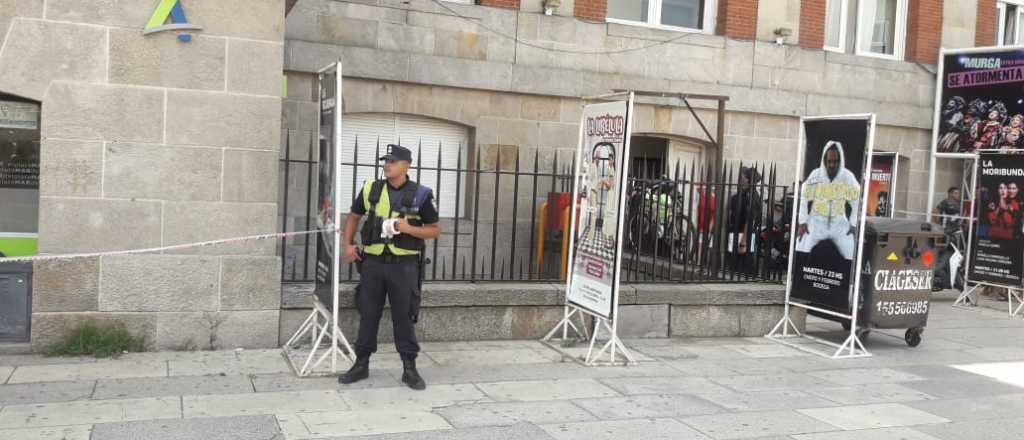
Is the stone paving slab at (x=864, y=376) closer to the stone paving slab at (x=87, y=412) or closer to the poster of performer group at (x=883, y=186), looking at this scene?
the stone paving slab at (x=87, y=412)

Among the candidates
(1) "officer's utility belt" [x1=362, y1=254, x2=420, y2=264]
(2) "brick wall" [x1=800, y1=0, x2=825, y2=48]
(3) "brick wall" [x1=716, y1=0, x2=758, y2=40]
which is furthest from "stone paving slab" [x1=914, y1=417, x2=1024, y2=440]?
(2) "brick wall" [x1=800, y1=0, x2=825, y2=48]

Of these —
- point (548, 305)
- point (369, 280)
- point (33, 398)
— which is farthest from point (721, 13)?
point (33, 398)

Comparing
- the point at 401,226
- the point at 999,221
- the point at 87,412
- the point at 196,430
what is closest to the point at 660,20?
the point at 999,221

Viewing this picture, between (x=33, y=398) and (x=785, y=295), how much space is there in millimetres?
7309

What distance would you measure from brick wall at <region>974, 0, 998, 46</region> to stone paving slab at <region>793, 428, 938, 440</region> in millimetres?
11094

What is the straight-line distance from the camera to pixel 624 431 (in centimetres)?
630

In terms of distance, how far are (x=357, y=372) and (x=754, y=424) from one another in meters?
3.04

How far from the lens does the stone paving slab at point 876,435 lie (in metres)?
6.38

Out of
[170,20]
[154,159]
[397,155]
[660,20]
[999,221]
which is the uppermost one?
[660,20]

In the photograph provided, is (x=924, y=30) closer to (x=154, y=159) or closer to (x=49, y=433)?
(x=154, y=159)

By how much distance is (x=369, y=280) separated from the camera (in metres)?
7.13

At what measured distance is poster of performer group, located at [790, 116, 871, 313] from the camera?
905cm

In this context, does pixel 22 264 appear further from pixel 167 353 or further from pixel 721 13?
pixel 721 13

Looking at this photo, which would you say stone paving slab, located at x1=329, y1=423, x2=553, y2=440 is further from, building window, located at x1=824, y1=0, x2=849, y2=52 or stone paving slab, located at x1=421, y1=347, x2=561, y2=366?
building window, located at x1=824, y1=0, x2=849, y2=52
